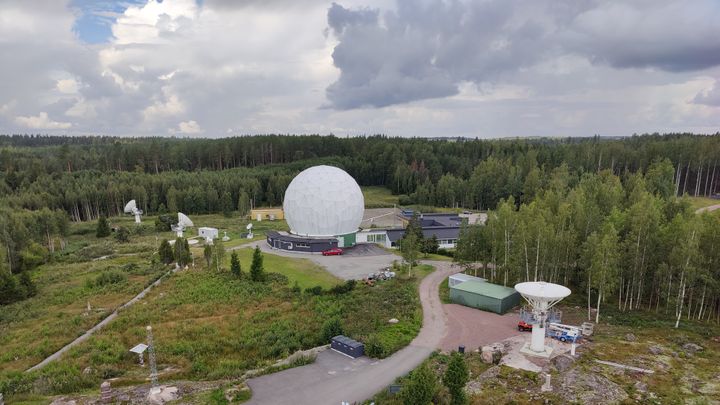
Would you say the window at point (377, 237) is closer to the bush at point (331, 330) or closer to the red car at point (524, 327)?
the red car at point (524, 327)

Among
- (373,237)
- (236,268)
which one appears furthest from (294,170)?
(236,268)

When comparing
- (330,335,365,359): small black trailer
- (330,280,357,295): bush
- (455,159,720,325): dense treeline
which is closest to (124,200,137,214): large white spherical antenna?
(330,280,357,295): bush

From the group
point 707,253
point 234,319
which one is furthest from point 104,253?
point 707,253

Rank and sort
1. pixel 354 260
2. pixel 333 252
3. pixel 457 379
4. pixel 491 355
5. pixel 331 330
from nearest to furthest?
pixel 457 379, pixel 491 355, pixel 331 330, pixel 354 260, pixel 333 252

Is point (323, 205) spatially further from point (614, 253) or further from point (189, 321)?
point (614, 253)

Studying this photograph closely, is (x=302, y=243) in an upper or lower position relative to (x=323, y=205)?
lower

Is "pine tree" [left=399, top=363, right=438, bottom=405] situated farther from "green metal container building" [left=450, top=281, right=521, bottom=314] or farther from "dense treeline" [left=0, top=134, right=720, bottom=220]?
"dense treeline" [left=0, top=134, right=720, bottom=220]
